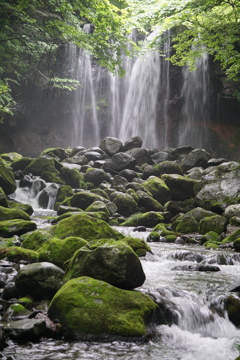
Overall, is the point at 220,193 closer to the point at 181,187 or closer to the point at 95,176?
the point at 181,187

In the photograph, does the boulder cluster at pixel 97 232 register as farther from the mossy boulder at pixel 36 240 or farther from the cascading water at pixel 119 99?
the cascading water at pixel 119 99

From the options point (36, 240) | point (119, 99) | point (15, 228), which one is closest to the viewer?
point (36, 240)

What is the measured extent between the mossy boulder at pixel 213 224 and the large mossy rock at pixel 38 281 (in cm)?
707

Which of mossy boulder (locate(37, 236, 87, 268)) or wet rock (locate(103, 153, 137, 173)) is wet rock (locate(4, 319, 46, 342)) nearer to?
mossy boulder (locate(37, 236, 87, 268))

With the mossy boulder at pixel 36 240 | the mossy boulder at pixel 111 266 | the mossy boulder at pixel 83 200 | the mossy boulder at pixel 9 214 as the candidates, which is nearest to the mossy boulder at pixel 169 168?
the mossy boulder at pixel 83 200

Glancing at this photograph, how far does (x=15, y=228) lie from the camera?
25.5 feet

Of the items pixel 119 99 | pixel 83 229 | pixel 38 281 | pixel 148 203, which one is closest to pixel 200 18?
pixel 148 203

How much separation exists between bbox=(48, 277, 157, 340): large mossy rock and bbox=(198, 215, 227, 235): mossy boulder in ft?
22.1

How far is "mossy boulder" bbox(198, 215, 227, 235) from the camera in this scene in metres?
10.2

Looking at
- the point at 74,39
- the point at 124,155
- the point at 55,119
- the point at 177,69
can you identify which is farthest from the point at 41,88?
the point at 74,39

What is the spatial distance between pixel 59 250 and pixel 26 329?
201 cm

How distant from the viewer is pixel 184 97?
26.3 meters

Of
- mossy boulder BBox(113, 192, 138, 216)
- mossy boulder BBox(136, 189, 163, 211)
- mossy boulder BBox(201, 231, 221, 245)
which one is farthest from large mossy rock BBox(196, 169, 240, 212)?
mossy boulder BBox(113, 192, 138, 216)

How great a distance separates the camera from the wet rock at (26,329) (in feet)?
11.0
